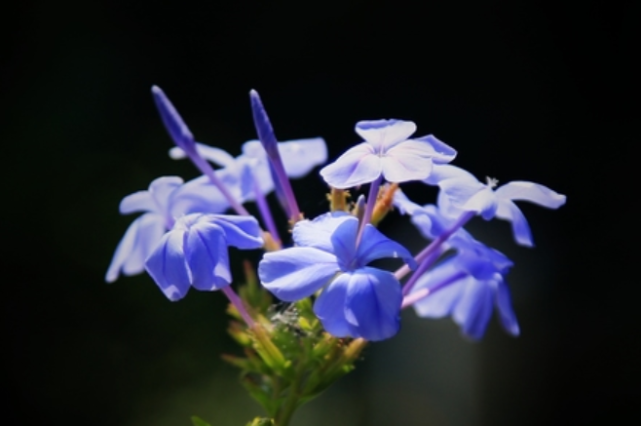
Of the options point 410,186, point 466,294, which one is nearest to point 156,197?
point 466,294

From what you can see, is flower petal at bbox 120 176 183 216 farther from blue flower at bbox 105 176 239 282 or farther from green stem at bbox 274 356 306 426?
green stem at bbox 274 356 306 426

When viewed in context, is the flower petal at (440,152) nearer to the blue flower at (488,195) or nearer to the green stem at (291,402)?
the blue flower at (488,195)

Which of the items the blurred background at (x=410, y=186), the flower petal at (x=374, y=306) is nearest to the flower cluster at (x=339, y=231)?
the flower petal at (x=374, y=306)

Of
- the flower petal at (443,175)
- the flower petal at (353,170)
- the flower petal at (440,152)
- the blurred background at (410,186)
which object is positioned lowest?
the blurred background at (410,186)

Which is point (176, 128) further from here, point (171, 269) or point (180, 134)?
point (171, 269)

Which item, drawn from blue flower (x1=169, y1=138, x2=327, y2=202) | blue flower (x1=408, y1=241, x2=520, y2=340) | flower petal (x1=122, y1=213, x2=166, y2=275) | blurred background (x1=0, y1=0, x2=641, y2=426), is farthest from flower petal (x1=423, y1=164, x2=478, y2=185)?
blurred background (x1=0, y1=0, x2=641, y2=426)

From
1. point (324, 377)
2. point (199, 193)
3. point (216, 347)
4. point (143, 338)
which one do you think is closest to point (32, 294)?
point (143, 338)

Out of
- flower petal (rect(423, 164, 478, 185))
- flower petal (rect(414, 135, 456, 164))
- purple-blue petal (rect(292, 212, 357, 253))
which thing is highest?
flower petal (rect(414, 135, 456, 164))
